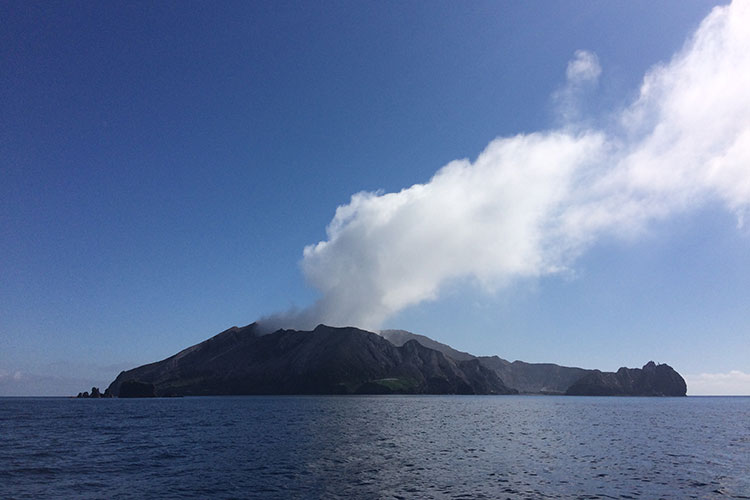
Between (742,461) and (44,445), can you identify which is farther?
(44,445)

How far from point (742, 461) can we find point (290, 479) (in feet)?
213

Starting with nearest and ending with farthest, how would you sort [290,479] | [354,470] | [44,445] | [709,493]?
1. [709,493]
2. [290,479]
3. [354,470]
4. [44,445]

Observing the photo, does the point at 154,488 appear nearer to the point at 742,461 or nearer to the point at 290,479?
the point at 290,479

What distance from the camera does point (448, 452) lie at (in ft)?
218

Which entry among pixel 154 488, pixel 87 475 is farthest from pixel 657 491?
pixel 87 475

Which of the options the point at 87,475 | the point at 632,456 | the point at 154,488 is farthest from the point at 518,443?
the point at 87,475

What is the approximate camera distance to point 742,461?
63.0m

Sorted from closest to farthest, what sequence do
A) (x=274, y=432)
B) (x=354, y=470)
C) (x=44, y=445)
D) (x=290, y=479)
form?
(x=290, y=479) → (x=354, y=470) → (x=44, y=445) → (x=274, y=432)

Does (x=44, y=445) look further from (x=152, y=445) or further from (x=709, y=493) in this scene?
(x=709, y=493)

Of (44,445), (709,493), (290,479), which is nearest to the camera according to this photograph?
(709,493)

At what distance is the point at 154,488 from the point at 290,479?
13.7m

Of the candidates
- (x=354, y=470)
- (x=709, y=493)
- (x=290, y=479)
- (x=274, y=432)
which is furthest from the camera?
(x=274, y=432)

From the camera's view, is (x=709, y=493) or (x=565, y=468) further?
(x=565, y=468)

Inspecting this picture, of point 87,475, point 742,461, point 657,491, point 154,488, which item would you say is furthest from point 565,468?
point 87,475
